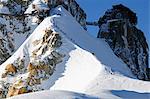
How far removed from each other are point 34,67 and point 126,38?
21.2 meters

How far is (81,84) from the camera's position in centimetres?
3778

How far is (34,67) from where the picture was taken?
149 ft

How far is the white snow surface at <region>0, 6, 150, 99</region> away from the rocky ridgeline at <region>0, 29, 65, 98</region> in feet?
2.20

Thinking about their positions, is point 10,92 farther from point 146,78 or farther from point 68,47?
point 146,78

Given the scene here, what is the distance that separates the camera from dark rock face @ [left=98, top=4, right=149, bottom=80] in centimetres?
6141

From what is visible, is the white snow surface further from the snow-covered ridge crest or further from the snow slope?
the snow slope

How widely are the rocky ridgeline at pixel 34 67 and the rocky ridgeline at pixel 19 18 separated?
312 inches

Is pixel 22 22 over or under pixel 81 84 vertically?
over

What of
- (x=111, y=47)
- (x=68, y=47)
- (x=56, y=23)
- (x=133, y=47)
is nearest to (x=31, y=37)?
(x=56, y=23)

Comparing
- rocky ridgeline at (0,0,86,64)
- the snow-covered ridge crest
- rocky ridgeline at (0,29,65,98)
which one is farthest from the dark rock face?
rocky ridgeline at (0,29,65,98)

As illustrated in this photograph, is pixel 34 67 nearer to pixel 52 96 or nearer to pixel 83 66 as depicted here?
pixel 83 66

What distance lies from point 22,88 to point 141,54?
2725 centimetres

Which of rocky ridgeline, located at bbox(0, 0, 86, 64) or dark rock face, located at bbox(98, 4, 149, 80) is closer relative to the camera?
Answer: rocky ridgeline, located at bbox(0, 0, 86, 64)

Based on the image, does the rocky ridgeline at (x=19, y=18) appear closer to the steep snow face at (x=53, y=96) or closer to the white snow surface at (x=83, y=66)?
the white snow surface at (x=83, y=66)
